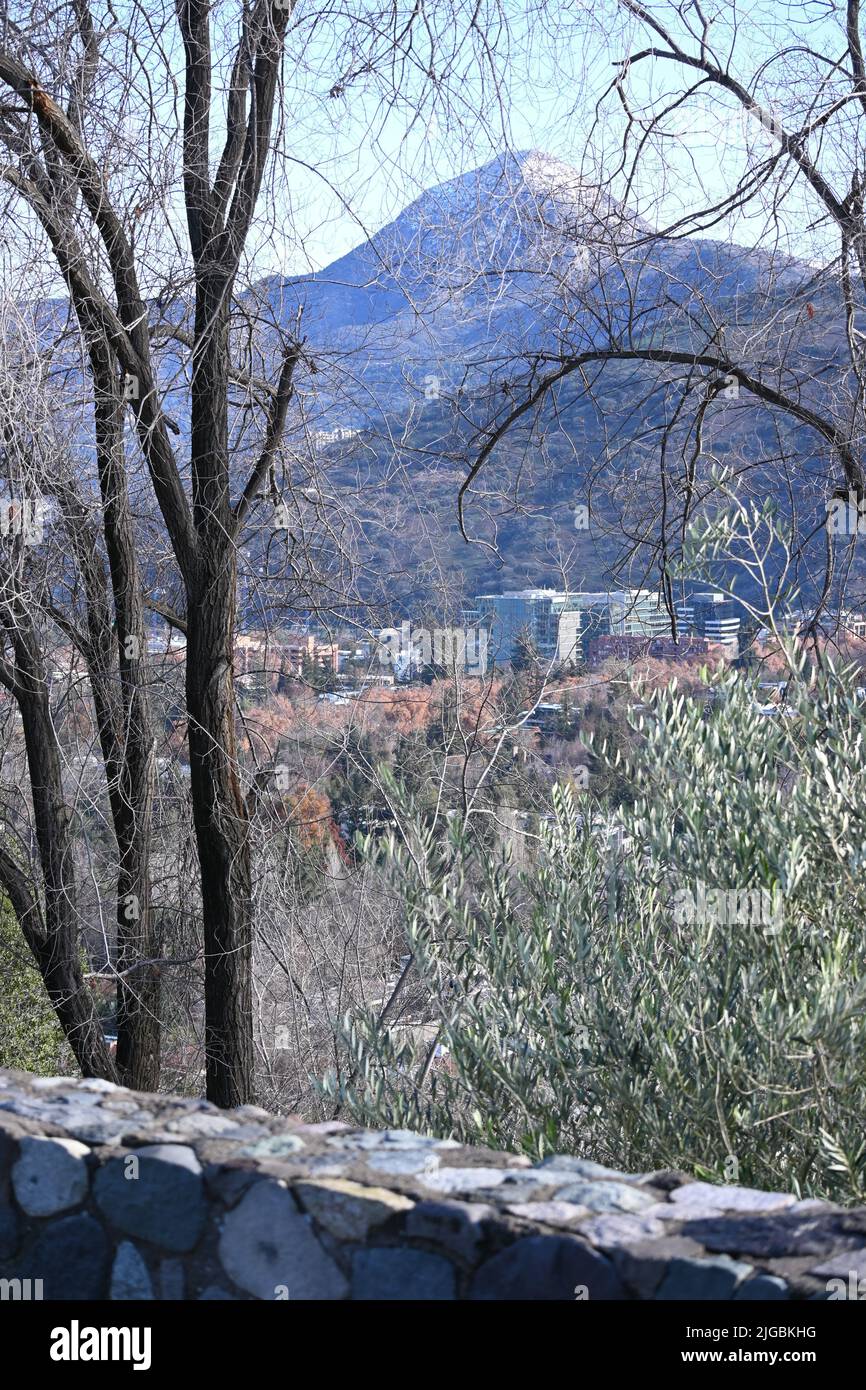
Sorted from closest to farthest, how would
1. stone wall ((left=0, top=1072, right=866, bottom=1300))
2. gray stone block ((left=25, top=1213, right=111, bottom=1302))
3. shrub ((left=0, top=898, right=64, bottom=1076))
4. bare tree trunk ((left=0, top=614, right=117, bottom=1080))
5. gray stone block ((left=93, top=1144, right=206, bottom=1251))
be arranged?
1. stone wall ((left=0, top=1072, right=866, bottom=1300))
2. gray stone block ((left=93, top=1144, right=206, bottom=1251))
3. gray stone block ((left=25, top=1213, right=111, bottom=1302))
4. bare tree trunk ((left=0, top=614, right=117, bottom=1080))
5. shrub ((left=0, top=898, right=64, bottom=1076))

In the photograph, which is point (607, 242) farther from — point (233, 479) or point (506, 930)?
point (506, 930)

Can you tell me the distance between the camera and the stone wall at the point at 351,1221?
2.00m

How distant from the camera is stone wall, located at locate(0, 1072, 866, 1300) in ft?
6.57

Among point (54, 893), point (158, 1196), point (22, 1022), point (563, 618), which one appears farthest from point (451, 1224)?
point (22, 1022)

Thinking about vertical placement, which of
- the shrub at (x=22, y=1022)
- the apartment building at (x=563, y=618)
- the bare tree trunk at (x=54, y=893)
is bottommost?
the shrub at (x=22, y=1022)

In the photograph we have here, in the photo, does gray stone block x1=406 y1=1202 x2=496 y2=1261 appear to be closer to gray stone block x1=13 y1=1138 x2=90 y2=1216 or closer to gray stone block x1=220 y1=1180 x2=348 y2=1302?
gray stone block x1=220 y1=1180 x2=348 y2=1302

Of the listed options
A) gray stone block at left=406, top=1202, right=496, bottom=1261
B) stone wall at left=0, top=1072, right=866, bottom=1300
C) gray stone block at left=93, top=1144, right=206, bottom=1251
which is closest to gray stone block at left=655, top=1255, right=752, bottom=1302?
stone wall at left=0, top=1072, right=866, bottom=1300

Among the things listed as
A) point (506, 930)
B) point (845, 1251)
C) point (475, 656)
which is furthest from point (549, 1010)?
point (475, 656)

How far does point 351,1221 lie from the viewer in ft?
7.34

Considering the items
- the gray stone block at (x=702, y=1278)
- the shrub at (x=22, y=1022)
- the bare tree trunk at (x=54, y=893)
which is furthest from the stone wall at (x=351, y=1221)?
the shrub at (x=22, y=1022)

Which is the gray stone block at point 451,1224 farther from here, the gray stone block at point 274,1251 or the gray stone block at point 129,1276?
the gray stone block at point 129,1276

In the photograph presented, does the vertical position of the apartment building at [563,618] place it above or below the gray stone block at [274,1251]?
above

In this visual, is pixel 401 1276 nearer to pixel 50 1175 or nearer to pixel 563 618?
pixel 50 1175

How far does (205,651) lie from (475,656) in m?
3.45
